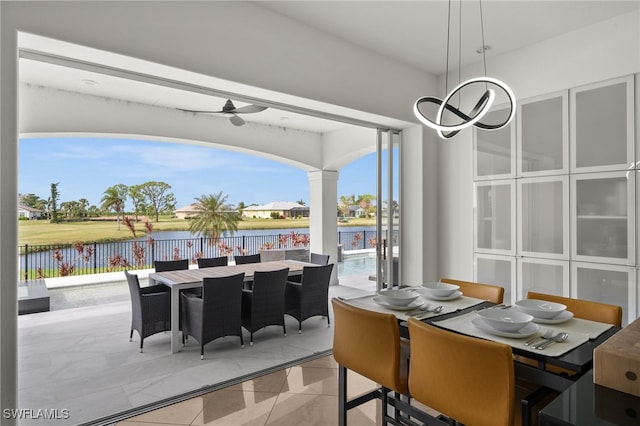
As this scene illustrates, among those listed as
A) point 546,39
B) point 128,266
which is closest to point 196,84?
point 546,39

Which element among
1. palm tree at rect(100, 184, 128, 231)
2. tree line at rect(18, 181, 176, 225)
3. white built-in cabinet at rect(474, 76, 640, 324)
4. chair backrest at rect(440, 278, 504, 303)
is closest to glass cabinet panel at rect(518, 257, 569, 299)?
white built-in cabinet at rect(474, 76, 640, 324)

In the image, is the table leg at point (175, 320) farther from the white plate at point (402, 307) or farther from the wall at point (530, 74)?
the wall at point (530, 74)

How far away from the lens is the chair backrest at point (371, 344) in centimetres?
184

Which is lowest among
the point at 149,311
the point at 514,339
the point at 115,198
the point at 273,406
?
the point at 273,406

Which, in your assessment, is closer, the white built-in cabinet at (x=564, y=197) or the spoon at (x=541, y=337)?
the spoon at (x=541, y=337)

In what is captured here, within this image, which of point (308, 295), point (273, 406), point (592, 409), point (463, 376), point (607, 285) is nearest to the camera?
point (592, 409)

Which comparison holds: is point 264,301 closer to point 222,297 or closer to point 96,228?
point 222,297

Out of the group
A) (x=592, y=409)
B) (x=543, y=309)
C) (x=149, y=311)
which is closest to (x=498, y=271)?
(x=543, y=309)

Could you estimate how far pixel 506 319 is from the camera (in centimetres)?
183

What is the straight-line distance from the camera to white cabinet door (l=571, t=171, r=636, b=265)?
2986mm

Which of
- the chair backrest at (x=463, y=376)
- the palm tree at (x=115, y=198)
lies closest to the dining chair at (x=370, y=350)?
the chair backrest at (x=463, y=376)

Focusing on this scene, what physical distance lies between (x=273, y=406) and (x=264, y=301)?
4.91ft

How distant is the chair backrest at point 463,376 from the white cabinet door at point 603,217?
7.71ft

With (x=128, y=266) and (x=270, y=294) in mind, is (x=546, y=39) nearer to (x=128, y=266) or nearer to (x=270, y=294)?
(x=270, y=294)
